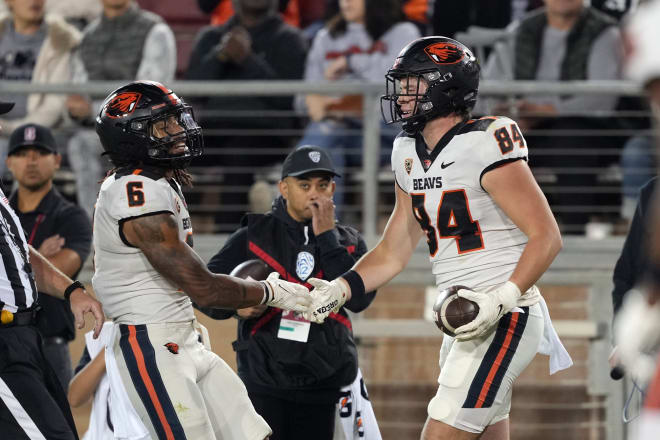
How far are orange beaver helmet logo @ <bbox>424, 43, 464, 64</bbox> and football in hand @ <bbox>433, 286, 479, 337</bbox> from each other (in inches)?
35.9

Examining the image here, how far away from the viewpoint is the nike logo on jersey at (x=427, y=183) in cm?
395

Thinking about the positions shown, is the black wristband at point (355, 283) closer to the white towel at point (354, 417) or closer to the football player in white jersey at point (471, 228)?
the football player in white jersey at point (471, 228)

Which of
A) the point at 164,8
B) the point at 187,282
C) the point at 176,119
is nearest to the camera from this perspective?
the point at 187,282

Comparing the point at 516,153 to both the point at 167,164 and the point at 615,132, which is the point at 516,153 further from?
the point at 615,132

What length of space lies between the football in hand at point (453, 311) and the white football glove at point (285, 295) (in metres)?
0.54

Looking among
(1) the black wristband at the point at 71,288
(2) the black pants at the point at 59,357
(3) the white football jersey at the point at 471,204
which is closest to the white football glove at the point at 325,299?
(3) the white football jersey at the point at 471,204

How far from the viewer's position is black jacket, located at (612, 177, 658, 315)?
465 cm

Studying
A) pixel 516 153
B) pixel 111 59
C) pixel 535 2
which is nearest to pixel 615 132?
pixel 535 2

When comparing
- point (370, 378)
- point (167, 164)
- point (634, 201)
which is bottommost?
point (370, 378)

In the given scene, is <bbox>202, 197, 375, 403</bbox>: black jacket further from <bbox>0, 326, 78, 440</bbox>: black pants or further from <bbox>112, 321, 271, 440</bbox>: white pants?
<bbox>0, 326, 78, 440</bbox>: black pants

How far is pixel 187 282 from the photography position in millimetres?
3654

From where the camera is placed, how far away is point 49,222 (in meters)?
5.77

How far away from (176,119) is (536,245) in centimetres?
142

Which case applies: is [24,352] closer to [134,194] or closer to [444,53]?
[134,194]
